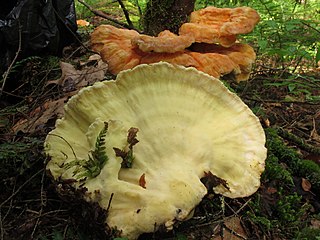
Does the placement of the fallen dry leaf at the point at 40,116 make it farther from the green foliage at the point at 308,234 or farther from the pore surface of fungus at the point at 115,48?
the green foliage at the point at 308,234

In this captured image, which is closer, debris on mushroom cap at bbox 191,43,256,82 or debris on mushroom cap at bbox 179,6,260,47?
debris on mushroom cap at bbox 179,6,260,47

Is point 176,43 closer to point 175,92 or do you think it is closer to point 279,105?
point 175,92

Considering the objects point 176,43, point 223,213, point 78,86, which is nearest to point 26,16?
point 78,86

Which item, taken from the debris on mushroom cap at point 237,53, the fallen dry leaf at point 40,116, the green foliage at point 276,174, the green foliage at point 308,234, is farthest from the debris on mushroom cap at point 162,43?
the green foliage at point 308,234

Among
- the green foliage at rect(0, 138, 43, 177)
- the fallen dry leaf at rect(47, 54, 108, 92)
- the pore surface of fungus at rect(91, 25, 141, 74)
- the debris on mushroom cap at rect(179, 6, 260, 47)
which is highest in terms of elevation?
the debris on mushroom cap at rect(179, 6, 260, 47)

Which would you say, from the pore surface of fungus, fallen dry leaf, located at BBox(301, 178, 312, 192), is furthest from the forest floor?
the pore surface of fungus

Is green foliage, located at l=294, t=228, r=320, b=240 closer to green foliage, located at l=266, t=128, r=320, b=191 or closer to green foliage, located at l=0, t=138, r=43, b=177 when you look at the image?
green foliage, located at l=266, t=128, r=320, b=191

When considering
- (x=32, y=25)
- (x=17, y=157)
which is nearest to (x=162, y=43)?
(x=17, y=157)
